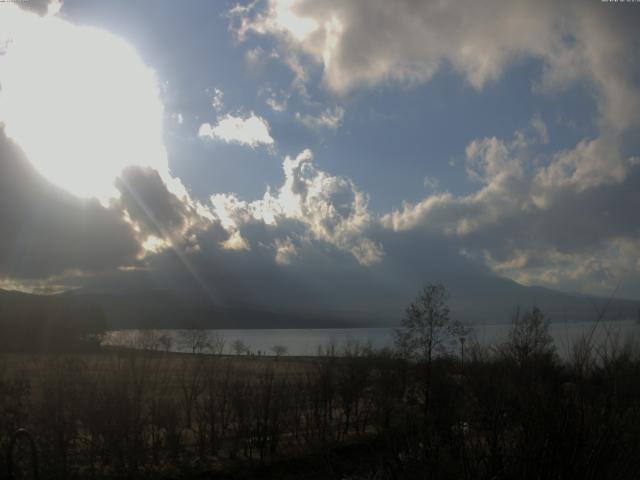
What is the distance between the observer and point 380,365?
37812mm

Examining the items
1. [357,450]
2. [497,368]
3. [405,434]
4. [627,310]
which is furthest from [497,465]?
[357,450]

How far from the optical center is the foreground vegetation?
5.53 m

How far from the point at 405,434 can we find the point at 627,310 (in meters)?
4.11

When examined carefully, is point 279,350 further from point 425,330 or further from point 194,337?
point 425,330

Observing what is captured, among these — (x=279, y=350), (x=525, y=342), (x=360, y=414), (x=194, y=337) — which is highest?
(x=525, y=342)

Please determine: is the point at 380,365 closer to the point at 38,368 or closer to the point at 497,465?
the point at 38,368

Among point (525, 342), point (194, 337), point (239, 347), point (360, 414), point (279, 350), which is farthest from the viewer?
point (239, 347)

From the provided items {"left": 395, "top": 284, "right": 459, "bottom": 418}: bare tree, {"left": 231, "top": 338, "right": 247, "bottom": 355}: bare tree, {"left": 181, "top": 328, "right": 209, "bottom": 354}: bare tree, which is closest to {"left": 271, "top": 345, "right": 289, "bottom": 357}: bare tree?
{"left": 231, "top": 338, "right": 247, "bottom": 355}: bare tree

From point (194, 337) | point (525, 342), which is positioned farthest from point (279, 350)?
point (525, 342)

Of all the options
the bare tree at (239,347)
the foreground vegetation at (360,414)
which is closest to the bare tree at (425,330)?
the foreground vegetation at (360,414)

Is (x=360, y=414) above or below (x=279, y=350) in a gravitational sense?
above

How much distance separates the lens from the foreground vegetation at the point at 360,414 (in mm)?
5527

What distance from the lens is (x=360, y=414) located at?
1238 inches

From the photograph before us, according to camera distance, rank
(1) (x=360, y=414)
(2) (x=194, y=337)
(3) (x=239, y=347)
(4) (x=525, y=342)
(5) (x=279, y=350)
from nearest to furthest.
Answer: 1. (4) (x=525, y=342)
2. (1) (x=360, y=414)
3. (5) (x=279, y=350)
4. (2) (x=194, y=337)
5. (3) (x=239, y=347)
